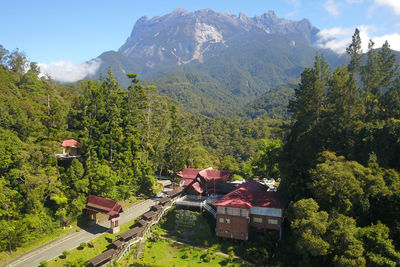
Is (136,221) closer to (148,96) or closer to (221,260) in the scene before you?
(221,260)

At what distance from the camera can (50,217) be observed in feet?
119

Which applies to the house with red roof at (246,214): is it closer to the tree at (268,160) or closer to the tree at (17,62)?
the tree at (268,160)

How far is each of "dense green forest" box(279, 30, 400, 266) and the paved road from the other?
2422 centimetres

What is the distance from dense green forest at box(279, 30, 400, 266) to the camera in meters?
25.7

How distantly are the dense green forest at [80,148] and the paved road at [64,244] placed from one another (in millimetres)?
2116

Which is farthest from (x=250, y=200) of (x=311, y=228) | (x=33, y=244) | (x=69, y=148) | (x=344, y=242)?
(x=69, y=148)

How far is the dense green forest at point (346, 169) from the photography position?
2566cm

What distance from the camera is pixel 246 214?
116ft

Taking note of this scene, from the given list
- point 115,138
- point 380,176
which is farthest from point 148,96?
point 380,176

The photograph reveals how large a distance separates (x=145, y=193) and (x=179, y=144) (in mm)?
12300

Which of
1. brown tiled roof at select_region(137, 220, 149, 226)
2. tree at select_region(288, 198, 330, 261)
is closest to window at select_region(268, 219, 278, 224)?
tree at select_region(288, 198, 330, 261)

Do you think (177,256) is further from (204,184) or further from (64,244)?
(204,184)

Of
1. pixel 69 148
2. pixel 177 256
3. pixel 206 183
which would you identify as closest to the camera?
pixel 177 256

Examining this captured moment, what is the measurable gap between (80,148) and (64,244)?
Result: 16943 millimetres
